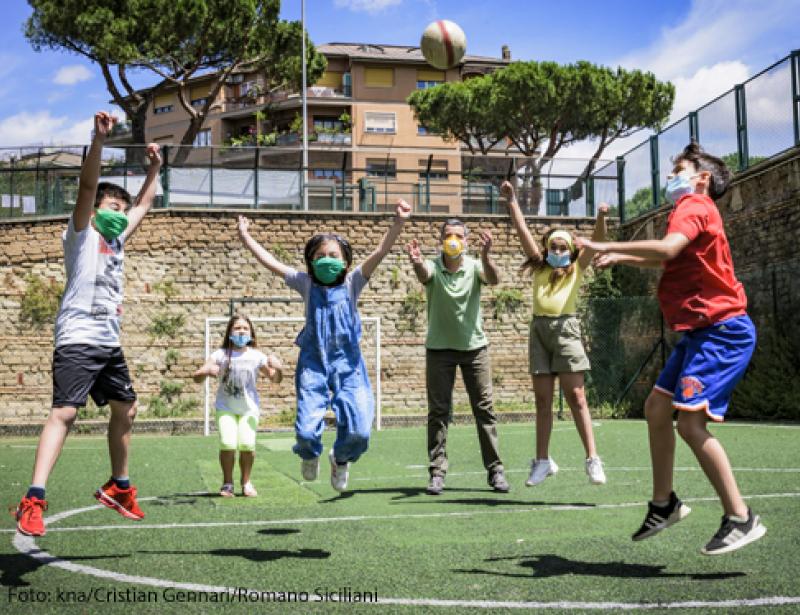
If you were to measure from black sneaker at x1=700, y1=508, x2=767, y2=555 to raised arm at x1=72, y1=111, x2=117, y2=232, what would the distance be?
3718 mm

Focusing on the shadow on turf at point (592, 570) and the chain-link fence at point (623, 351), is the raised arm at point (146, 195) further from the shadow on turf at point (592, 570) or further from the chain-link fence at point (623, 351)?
the chain-link fence at point (623, 351)

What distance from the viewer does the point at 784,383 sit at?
1712 centimetres

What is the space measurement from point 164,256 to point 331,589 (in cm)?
2153

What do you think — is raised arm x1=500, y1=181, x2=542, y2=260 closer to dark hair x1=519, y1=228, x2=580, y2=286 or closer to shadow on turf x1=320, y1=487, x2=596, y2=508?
dark hair x1=519, y1=228, x2=580, y2=286

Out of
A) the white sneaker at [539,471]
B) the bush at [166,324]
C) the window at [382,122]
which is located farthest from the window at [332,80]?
the white sneaker at [539,471]

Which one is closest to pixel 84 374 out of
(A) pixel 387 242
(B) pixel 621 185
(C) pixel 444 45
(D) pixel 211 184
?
(A) pixel 387 242

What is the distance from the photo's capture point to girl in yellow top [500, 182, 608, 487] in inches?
301

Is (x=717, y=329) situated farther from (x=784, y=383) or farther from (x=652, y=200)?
(x=652, y=200)

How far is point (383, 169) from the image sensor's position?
28.2 metres

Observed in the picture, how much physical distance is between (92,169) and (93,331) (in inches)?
35.9

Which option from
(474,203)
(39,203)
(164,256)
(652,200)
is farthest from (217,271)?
(652,200)

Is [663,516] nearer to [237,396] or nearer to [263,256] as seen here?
[263,256]

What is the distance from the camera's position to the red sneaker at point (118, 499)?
19.1ft

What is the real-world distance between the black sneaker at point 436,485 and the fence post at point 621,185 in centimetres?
1969
